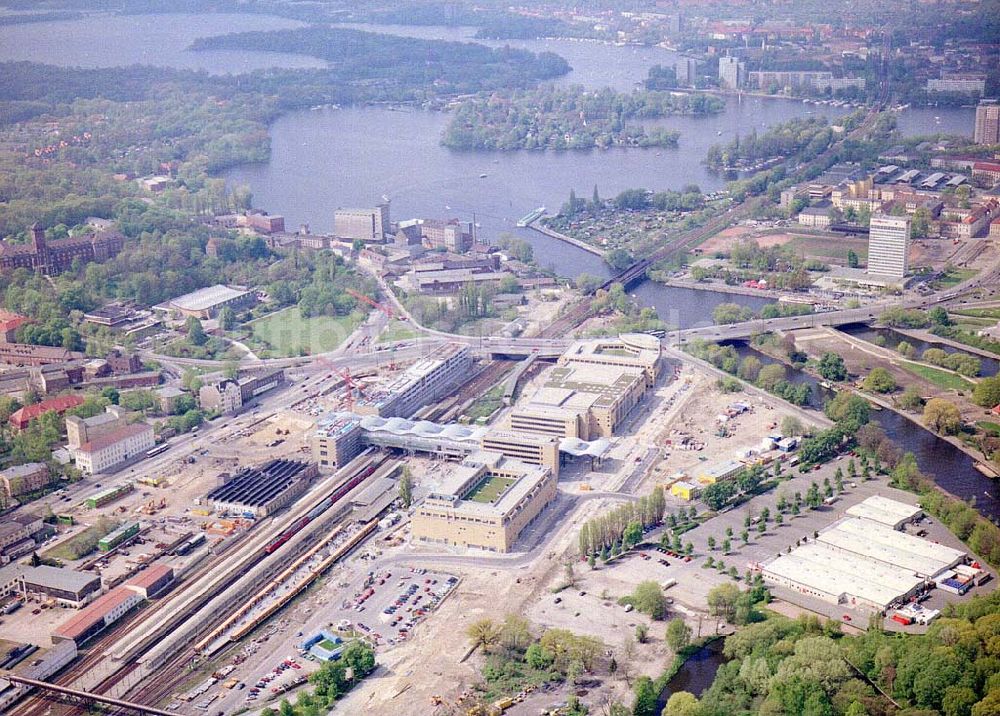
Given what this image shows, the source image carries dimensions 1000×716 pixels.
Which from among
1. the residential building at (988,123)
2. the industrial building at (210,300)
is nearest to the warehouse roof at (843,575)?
the industrial building at (210,300)

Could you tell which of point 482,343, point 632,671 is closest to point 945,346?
point 482,343

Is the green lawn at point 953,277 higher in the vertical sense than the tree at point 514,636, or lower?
higher

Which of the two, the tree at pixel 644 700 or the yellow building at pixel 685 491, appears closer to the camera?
the tree at pixel 644 700

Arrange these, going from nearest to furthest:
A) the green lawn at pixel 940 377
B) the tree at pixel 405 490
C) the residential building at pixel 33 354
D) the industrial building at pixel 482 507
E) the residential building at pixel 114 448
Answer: the industrial building at pixel 482 507, the tree at pixel 405 490, the residential building at pixel 114 448, the green lawn at pixel 940 377, the residential building at pixel 33 354

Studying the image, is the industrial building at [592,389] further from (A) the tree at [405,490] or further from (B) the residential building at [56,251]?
(B) the residential building at [56,251]

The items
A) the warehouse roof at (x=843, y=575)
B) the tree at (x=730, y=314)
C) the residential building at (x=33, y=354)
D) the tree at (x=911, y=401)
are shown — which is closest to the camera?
the warehouse roof at (x=843, y=575)

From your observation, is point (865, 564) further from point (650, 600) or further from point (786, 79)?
point (786, 79)

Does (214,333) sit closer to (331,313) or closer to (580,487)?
(331,313)

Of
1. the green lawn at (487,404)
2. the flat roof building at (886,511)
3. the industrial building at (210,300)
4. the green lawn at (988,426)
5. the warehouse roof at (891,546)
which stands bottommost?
the warehouse roof at (891,546)
